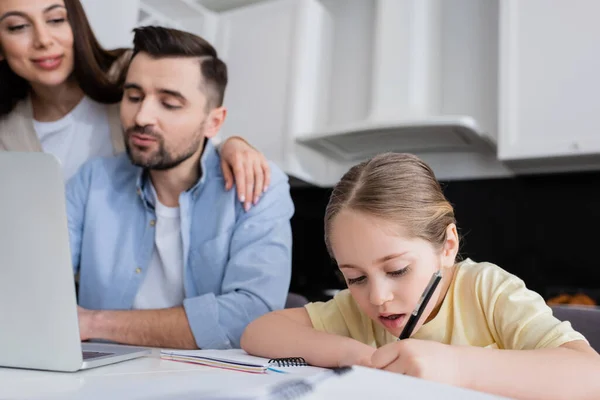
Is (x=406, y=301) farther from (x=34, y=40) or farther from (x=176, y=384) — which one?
(x=34, y=40)

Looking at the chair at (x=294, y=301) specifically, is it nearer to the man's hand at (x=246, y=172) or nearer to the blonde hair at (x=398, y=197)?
the man's hand at (x=246, y=172)

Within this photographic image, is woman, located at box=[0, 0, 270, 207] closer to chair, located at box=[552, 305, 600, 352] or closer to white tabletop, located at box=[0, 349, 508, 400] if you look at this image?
white tabletop, located at box=[0, 349, 508, 400]

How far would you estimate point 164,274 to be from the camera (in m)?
1.30

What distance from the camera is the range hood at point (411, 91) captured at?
8.43 feet

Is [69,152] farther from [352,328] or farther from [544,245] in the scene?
[544,245]

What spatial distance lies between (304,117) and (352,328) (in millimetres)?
2044

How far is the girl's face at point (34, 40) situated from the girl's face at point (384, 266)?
3.65 ft

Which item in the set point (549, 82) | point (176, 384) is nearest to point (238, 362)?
point (176, 384)

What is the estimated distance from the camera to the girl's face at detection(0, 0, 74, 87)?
1.54 m

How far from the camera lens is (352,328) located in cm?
94

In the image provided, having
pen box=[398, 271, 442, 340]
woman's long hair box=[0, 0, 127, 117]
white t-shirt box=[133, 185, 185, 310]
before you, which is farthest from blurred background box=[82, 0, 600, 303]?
pen box=[398, 271, 442, 340]

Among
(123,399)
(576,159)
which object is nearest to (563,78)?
(576,159)

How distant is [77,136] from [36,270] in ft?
3.66

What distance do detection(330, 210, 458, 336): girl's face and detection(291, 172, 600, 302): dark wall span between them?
58.7 inches
